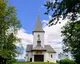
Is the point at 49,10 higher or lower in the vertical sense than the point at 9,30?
lower

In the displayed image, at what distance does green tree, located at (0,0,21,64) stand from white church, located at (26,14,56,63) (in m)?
41.2

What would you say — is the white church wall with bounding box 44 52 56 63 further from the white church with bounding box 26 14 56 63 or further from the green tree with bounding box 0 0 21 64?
the green tree with bounding box 0 0 21 64

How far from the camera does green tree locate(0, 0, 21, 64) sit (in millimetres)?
30188

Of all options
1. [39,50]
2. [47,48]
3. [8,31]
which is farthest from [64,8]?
[47,48]

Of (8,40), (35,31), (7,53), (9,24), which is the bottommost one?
(7,53)

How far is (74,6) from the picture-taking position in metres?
12.0

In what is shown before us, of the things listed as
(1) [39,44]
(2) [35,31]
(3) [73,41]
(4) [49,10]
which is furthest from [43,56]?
(4) [49,10]

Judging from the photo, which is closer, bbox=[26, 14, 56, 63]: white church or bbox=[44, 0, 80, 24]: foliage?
bbox=[44, 0, 80, 24]: foliage

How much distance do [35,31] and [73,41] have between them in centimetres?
4435

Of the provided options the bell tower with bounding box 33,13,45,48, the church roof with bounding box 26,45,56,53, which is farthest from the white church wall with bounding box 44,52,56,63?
the bell tower with bounding box 33,13,45,48

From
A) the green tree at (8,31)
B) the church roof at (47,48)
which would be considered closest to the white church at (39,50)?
the church roof at (47,48)

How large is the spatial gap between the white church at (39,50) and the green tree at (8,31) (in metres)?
41.2

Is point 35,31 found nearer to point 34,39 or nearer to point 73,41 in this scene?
point 34,39

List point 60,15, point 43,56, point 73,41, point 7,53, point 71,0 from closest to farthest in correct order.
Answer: point 71,0
point 60,15
point 7,53
point 73,41
point 43,56
